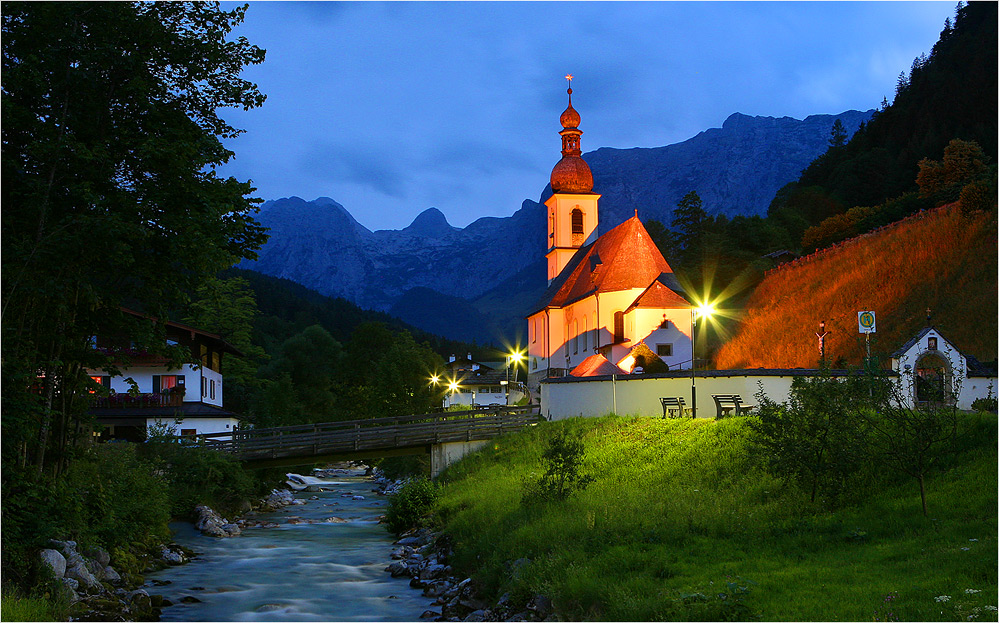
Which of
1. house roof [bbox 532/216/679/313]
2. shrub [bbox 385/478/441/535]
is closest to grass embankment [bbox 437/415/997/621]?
shrub [bbox 385/478/441/535]

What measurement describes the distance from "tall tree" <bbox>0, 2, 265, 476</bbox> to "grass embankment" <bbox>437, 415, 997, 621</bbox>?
869 centimetres

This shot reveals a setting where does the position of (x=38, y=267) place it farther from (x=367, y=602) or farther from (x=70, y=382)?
(x=367, y=602)

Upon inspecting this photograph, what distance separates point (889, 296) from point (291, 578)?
35.9 m

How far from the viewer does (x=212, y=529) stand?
30188 mm

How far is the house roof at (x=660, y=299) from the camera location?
50219mm

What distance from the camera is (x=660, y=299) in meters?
50.4

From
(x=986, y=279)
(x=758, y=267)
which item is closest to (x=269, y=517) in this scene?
(x=986, y=279)

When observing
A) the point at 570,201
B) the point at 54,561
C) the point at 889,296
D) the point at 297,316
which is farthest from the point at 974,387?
the point at 297,316

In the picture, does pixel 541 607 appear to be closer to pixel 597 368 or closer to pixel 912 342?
→ pixel 912 342

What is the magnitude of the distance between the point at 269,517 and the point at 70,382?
63.1 feet

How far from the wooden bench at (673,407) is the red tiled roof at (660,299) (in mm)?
19511

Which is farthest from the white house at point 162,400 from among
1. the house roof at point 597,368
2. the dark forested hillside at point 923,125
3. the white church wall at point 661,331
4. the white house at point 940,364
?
the dark forested hillside at point 923,125

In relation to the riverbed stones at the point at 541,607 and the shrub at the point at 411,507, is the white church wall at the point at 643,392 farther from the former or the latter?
the riverbed stones at the point at 541,607

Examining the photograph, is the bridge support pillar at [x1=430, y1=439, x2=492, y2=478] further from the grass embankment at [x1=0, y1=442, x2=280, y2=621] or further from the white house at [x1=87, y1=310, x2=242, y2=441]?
the white house at [x1=87, y1=310, x2=242, y2=441]
